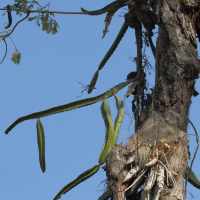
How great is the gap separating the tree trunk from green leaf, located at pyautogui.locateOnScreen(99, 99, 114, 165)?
4.4 inches

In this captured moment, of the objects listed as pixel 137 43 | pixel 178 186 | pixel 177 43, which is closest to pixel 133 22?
pixel 137 43

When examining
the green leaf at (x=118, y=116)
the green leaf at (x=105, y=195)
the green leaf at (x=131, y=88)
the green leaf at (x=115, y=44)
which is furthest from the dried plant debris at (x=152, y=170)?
the green leaf at (x=115, y=44)

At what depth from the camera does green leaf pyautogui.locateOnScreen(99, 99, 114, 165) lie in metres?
2.67

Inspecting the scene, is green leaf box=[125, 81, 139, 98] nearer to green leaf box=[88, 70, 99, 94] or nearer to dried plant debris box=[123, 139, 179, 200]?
green leaf box=[88, 70, 99, 94]

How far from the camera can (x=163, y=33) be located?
301 centimetres

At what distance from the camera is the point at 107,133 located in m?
2.78

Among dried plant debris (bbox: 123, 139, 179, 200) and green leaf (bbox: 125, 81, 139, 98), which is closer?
dried plant debris (bbox: 123, 139, 179, 200)

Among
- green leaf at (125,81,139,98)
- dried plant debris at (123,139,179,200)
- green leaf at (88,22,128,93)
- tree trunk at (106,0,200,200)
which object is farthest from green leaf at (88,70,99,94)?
dried plant debris at (123,139,179,200)

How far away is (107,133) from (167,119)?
494 mm

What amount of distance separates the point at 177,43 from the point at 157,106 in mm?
568

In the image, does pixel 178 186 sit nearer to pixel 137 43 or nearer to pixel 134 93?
pixel 134 93

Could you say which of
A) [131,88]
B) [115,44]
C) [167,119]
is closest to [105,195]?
[167,119]

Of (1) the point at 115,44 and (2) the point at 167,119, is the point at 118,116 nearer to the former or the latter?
(2) the point at 167,119

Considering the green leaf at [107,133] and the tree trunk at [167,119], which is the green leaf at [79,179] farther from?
the tree trunk at [167,119]
